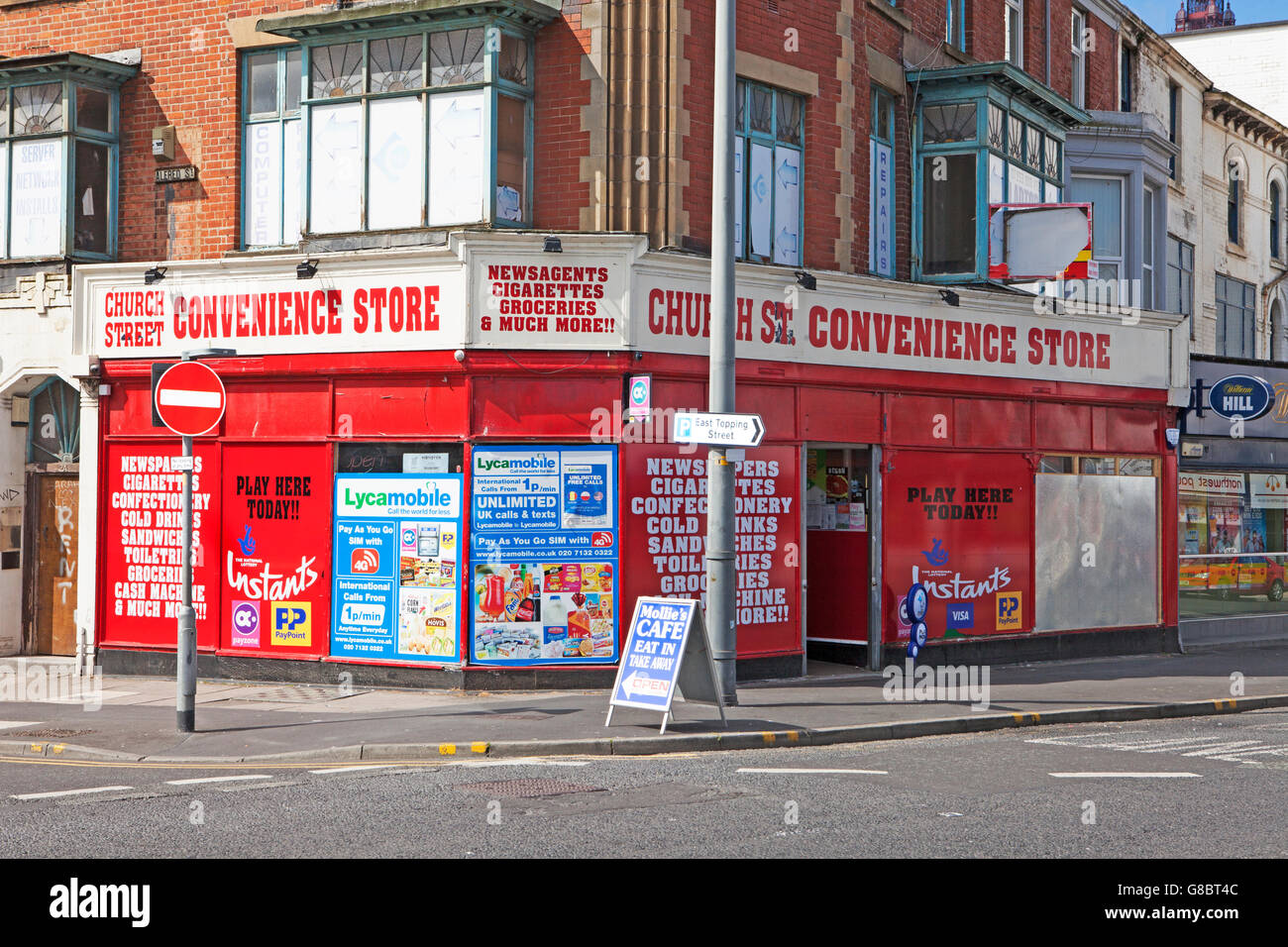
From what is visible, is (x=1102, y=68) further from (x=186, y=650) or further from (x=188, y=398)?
(x=186, y=650)

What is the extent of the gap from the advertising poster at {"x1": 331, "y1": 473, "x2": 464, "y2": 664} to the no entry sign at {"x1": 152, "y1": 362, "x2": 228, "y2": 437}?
3065mm

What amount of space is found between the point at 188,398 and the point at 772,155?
27.3ft

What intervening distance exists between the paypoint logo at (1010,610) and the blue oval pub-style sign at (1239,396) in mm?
6190

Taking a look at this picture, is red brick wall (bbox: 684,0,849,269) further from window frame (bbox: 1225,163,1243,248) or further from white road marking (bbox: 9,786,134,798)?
window frame (bbox: 1225,163,1243,248)

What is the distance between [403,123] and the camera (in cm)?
1617

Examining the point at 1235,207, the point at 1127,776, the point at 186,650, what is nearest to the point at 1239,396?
the point at 1235,207

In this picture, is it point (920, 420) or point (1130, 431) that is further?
point (1130, 431)

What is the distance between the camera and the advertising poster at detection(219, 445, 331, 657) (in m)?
16.0

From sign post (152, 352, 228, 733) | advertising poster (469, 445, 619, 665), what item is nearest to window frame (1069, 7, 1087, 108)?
advertising poster (469, 445, 619, 665)

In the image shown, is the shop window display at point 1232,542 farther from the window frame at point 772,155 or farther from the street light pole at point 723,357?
the street light pole at point 723,357

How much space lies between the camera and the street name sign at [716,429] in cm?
1305

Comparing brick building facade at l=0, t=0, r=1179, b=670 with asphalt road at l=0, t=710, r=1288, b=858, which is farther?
brick building facade at l=0, t=0, r=1179, b=670

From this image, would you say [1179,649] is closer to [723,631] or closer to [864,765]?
[723,631]
